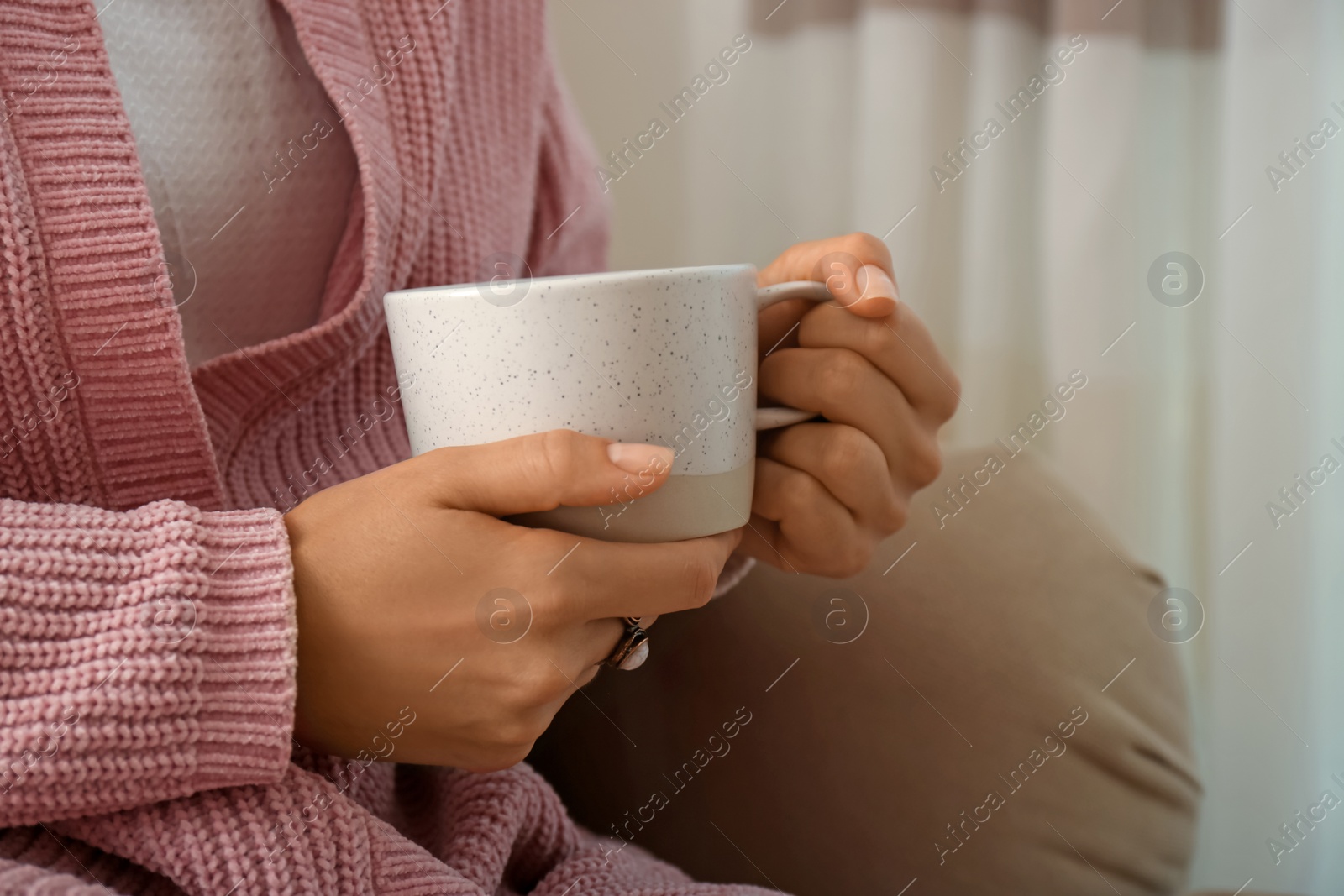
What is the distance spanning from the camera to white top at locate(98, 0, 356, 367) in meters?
0.43

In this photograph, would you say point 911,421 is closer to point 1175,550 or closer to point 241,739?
point 241,739

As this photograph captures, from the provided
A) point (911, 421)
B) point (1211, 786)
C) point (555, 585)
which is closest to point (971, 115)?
point (911, 421)

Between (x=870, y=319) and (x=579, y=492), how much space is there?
0.20 meters

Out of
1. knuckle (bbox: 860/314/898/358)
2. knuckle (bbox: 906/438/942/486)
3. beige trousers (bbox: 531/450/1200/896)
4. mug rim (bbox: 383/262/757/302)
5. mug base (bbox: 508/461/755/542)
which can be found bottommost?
beige trousers (bbox: 531/450/1200/896)

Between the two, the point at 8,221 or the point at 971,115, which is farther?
the point at 971,115

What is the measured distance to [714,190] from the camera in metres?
1.16

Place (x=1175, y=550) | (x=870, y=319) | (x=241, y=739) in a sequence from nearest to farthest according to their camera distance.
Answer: (x=241, y=739)
(x=870, y=319)
(x=1175, y=550)

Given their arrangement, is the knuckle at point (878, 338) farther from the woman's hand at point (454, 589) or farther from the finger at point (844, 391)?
the woman's hand at point (454, 589)

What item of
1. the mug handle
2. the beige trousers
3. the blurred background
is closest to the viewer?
the mug handle

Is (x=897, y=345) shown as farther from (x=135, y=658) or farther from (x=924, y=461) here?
(x=135, y=658)

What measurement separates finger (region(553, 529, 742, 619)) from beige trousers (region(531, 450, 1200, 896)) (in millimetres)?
258

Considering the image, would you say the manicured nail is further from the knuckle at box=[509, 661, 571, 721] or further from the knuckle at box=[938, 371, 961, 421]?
the knuckle at box=[938, 371, 961, 421]

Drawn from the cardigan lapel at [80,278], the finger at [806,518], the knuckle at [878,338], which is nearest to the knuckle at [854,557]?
the finger at [806,518]

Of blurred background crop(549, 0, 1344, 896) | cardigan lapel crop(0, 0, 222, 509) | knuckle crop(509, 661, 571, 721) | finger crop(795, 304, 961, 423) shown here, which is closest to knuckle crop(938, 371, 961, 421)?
finger crop(795, 304, 961, 423)
